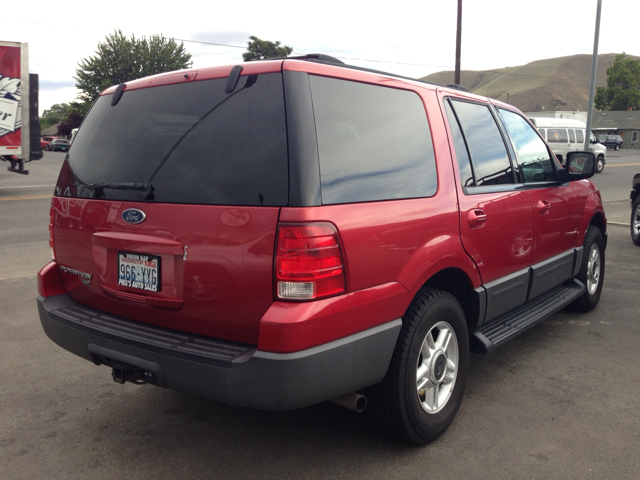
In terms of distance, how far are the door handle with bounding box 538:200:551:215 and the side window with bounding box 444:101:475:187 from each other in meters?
0.95

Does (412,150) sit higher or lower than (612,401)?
higher

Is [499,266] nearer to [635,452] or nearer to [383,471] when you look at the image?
[635,452]

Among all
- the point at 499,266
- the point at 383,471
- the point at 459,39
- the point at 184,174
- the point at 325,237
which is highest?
Result: the point at 459,39

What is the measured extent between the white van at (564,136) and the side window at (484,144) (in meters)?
24.2

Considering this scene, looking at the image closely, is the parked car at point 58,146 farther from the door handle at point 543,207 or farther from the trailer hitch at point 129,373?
the trailer hitch at point 129,373

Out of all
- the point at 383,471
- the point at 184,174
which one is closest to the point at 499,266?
the point at 383,471

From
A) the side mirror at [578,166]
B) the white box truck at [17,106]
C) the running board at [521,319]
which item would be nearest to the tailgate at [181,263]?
→ the running board at [521,319]

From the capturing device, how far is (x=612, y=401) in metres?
3.49

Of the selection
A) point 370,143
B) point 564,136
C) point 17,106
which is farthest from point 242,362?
point 564,136

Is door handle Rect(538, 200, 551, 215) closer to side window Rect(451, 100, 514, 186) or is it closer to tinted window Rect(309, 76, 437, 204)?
side window Rect(451, 100, 514, 186)

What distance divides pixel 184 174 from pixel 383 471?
1699mm

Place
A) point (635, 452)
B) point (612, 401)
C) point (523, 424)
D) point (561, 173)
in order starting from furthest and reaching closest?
point (561, 173)
point (612, 401)
point (523, 424)
point (635, 452)

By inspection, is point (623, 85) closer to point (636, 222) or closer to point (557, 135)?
point (557, 135)

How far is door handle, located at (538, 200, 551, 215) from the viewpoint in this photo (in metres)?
4.09
